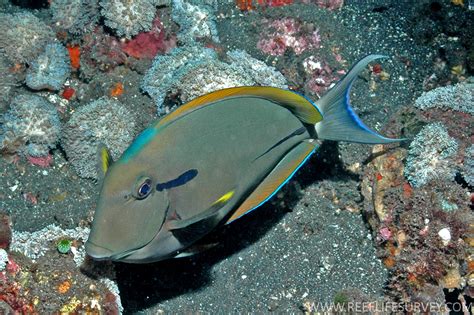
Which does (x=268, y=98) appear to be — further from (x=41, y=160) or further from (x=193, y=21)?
(x=41, y=160)

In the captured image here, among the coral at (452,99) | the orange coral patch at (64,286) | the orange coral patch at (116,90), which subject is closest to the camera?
the orange coral patch at (64,286)

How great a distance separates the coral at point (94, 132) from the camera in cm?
448

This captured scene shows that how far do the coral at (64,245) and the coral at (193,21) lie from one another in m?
2.42

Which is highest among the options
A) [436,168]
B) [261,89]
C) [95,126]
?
[261,89]

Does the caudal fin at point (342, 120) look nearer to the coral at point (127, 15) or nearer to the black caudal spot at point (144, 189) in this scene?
the black caudal spot at point (144, 189)

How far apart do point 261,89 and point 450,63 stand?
9.53 feet

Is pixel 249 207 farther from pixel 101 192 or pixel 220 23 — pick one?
pixel 220 23

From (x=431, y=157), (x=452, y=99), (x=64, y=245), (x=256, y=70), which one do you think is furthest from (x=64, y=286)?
(x=452, y=99)

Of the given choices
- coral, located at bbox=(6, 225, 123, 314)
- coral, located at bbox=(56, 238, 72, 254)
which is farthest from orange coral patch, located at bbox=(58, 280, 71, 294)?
coral, located at bbox=(56, 238, 72, 254)

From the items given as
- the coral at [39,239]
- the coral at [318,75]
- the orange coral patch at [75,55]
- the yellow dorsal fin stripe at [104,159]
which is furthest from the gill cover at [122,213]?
the orange coral patch at [75,55]

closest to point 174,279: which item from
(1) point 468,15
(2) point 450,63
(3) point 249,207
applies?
(3) point 249,207

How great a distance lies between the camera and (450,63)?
4.86 m

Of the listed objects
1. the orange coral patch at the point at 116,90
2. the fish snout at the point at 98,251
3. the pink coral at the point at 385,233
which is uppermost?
the fish snout at the point at 98,251

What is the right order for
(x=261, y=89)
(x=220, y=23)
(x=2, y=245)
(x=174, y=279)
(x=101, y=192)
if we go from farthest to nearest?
Result: (x=220, y=23) < (x=174, y=279) < (x=2, y=245) < (x=261, y=89) < (x=101, y=192)
